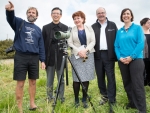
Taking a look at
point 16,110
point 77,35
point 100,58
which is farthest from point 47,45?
point 16,110

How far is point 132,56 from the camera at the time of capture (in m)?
3.25

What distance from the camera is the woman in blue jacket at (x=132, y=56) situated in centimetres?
327

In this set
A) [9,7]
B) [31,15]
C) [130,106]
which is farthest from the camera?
[130,106]

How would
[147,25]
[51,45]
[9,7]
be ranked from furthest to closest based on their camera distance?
[147,25], [51,45], [9,7]

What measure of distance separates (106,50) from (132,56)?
774mm

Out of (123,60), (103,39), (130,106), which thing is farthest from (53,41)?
(130,106)

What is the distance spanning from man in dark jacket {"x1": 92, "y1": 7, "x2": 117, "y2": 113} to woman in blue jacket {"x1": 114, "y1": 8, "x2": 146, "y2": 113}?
0.30 metres

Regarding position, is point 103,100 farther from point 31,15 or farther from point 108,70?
point 31,15

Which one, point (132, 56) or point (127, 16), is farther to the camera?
point (127, 16)

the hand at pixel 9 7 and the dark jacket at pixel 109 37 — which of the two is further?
the dark jacket at pixel 109 37

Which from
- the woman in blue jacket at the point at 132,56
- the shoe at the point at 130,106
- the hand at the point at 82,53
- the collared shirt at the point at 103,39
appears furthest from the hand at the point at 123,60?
the shoe at the point at 130,106

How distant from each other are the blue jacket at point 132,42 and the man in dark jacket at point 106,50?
37 cm

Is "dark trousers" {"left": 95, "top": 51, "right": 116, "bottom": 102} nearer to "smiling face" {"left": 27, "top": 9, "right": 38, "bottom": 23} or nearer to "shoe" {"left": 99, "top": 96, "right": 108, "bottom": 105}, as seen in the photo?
"shoe" {"left": 99, "top": 96, "right": 108, "bottom": 105}

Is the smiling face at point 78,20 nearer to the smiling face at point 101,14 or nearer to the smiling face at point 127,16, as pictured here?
the smiling face at point 101,14
